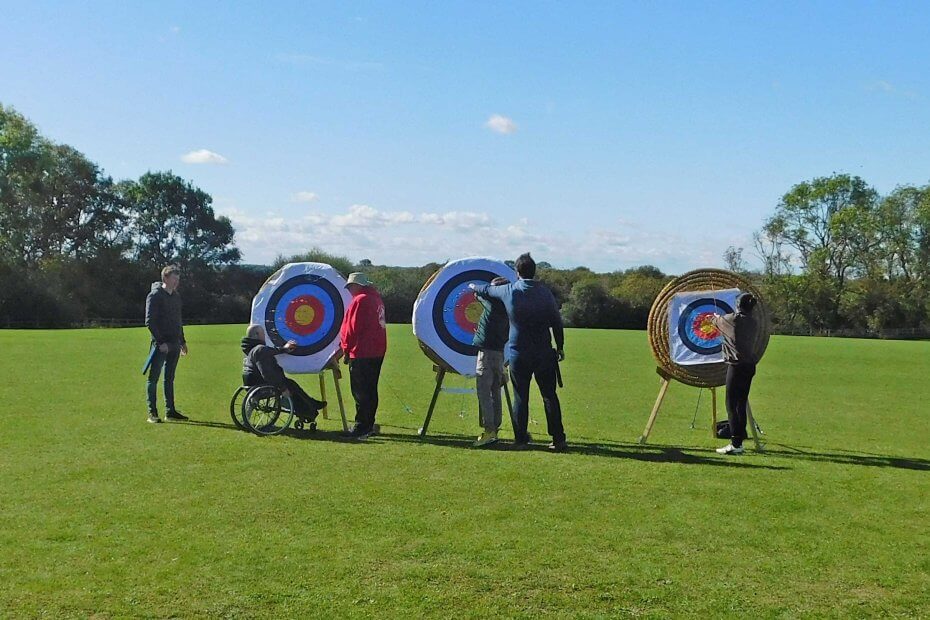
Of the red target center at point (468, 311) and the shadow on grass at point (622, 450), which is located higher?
the red target center at point (468, 311)

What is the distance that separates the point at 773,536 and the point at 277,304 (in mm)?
6768

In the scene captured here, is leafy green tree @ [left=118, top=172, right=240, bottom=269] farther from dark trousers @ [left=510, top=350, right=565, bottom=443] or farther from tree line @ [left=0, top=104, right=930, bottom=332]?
dark trousers @ [left=510, top=350, right=565, bottom=443]

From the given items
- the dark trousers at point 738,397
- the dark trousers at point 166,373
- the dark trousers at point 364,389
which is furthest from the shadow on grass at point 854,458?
the dark trousers at point 166,373

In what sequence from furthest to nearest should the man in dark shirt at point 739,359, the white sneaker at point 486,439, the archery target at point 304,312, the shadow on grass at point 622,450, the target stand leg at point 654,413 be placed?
the archery target at point 304,312 → the target stand leg at point 654,413 → the white sneaker at point 486,439 → the man in dark shirt at point 739,359 → the shadow on grass at point 622,450

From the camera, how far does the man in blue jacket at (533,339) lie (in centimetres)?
842

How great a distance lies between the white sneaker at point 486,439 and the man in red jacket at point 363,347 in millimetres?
1271

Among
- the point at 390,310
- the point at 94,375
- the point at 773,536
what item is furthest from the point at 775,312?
the point at 773,536

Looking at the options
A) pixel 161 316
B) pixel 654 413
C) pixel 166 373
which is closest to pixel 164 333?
pixel 161 316

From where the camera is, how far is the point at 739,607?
436 centimetres

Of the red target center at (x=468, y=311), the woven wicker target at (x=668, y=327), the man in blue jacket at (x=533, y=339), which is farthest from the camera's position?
the red target center at (x=468, y=311)

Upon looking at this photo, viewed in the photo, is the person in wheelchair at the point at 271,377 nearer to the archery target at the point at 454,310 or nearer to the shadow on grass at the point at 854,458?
the archery target at the point at 454,310

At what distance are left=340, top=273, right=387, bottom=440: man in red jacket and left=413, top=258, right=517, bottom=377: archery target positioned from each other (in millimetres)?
599

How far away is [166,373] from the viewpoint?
10672 mm

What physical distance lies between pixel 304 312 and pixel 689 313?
15.4ft
